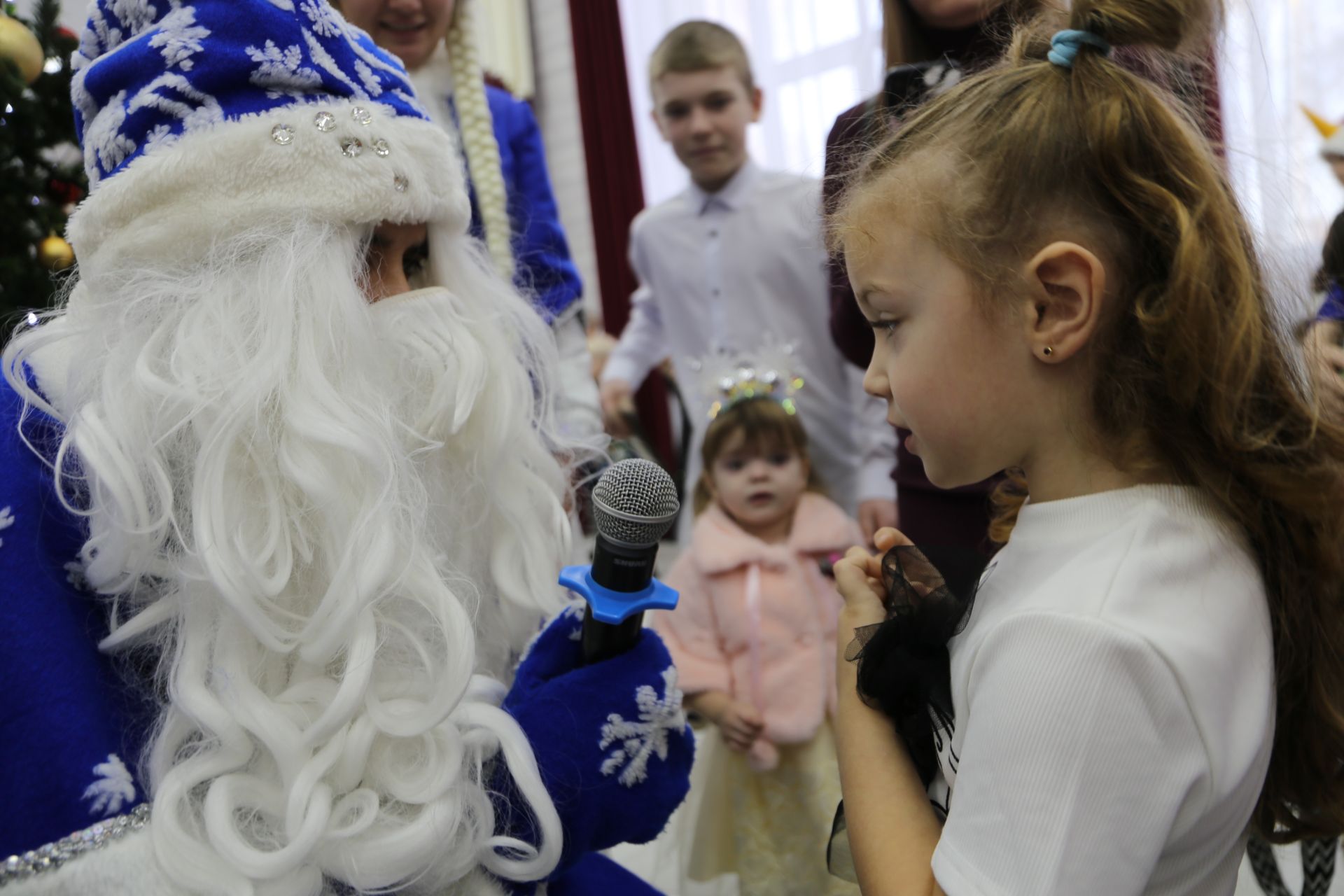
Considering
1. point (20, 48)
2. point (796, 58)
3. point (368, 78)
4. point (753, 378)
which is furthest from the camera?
point (796, 58)

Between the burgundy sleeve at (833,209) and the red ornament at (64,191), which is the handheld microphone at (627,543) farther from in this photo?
the red ornament at (64,191)

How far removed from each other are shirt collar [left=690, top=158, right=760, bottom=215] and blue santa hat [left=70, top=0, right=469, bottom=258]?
1.91 m

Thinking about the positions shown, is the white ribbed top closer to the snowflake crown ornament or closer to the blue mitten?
the blue mitten

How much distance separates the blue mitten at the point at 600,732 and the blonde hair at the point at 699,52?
85.0 inches

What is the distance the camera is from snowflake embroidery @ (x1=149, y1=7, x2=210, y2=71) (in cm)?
98

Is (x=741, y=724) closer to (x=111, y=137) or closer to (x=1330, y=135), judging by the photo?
(x=111, y=137)

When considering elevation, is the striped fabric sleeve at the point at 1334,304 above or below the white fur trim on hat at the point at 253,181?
below

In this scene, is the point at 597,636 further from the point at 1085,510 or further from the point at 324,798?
the point at 1085,510

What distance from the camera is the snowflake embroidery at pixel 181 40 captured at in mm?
976

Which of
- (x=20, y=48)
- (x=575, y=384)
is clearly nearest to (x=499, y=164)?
(x=575, y=384)

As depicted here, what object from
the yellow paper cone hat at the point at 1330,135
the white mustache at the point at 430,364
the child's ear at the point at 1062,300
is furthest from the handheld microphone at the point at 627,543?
the yellow paper cone hat at the point at 1330,135

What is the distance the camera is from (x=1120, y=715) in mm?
778

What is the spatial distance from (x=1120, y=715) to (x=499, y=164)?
4.96 ft

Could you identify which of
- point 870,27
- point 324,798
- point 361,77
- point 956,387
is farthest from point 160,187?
point 870,27
